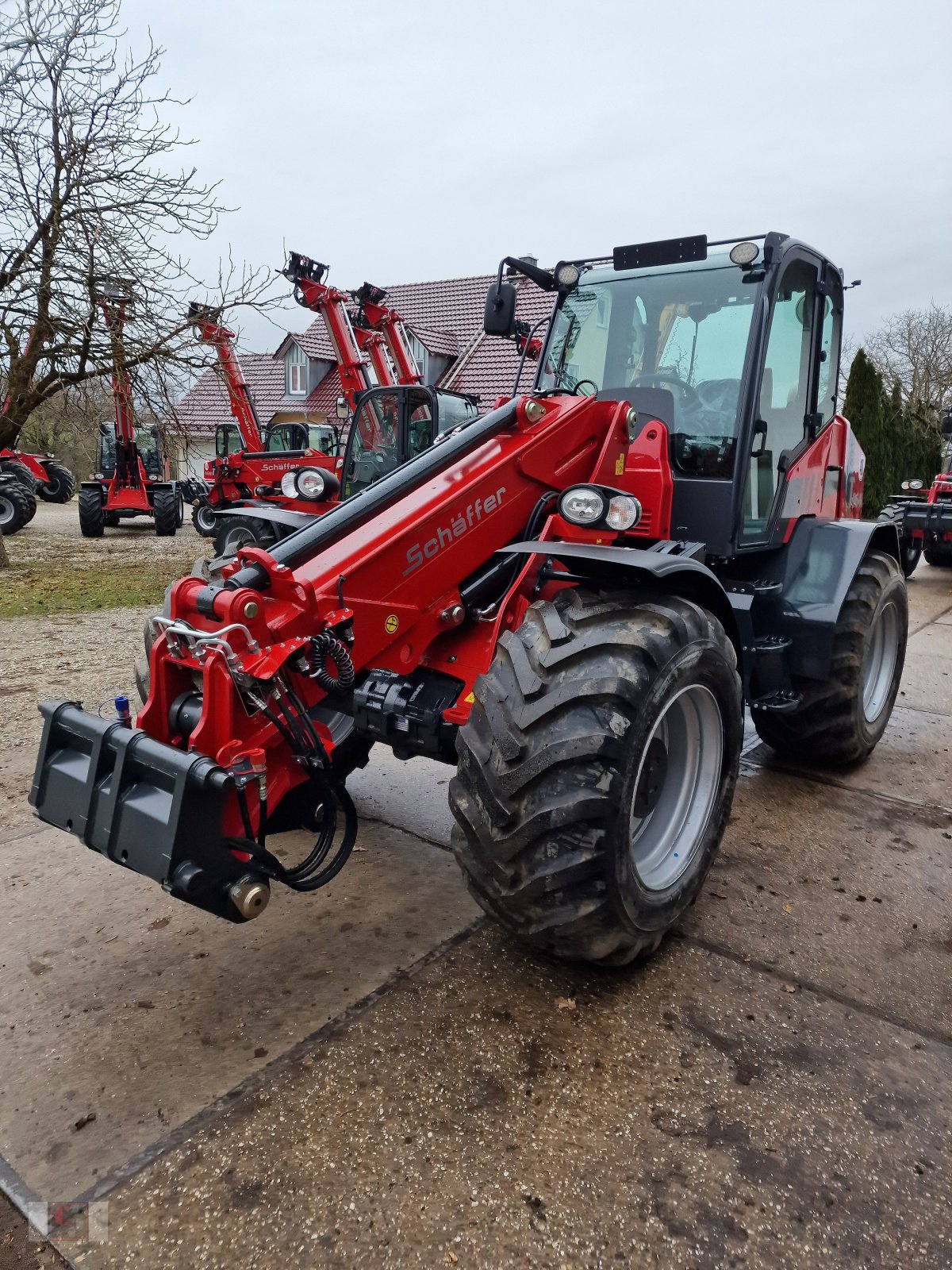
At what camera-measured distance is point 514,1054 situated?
7.90 feet

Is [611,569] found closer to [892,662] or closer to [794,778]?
[794,778]

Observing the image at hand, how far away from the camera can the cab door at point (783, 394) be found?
12.7 ft

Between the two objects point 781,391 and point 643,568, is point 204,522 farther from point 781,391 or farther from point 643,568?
point 643,568

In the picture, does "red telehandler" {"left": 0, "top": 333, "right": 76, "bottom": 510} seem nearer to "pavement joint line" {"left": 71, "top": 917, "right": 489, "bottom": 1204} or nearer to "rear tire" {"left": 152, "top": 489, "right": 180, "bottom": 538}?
"rear tire" {"left": 152, "top": 489, "right": 180, "bottom": 538}

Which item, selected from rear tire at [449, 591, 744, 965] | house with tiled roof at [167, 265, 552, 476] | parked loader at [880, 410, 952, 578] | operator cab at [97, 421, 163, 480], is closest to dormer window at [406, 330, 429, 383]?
house with tiled roof at [167, 265, 552, 476]

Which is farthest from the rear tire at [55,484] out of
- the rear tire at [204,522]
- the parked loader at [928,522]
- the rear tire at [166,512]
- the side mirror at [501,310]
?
the side mirror at [501,310]

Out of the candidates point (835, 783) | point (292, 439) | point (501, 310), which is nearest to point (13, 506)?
point (292, 439)

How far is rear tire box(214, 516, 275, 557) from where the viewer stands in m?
4.08

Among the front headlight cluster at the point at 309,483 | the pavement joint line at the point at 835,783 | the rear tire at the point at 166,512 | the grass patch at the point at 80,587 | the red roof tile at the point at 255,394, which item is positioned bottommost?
the pavement joint line at the point at 835,783

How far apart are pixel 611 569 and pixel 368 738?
3.39 feet

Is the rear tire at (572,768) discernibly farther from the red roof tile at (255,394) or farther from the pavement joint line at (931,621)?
the red roof tile at (255,394)

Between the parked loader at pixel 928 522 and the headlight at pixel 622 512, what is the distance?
10132 mm

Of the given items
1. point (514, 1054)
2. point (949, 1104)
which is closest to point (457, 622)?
point (514, 1054)

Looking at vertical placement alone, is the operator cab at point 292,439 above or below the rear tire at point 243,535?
above
